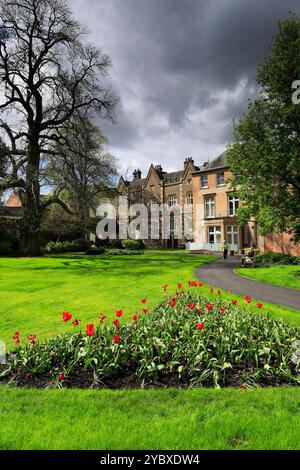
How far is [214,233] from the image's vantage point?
45.2 meters

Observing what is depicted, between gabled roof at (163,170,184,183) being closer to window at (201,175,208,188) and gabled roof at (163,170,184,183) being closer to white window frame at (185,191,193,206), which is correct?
white window frame at (185,191,193,206)

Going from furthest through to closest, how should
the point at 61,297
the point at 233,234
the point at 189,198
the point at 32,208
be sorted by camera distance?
the point at 189,198 → the point at 233,234 → the point at 32,208 → the point at 61,297

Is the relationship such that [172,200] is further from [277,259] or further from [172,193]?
[277,259]

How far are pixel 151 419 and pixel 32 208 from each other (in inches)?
1127

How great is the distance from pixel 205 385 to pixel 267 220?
1707 centimetres

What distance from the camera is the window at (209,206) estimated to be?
153ft

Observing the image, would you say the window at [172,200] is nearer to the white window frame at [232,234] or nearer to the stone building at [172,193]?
the stone building at [172,193]

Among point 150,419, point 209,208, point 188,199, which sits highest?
point 188,199

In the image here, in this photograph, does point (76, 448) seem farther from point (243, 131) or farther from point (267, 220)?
point (243, 131)

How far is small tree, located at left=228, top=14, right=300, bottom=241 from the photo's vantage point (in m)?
20.1

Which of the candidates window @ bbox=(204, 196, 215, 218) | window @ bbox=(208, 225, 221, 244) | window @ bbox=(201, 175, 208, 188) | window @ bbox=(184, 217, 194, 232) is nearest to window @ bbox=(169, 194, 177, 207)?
window @ bbox=(184, 217, 194, 232)

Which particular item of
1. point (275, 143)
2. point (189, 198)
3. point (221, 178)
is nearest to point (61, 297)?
point (275, 143)

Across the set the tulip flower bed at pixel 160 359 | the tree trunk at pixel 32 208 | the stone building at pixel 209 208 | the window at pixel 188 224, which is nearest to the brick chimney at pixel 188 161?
the stone building at pixel 209 208
